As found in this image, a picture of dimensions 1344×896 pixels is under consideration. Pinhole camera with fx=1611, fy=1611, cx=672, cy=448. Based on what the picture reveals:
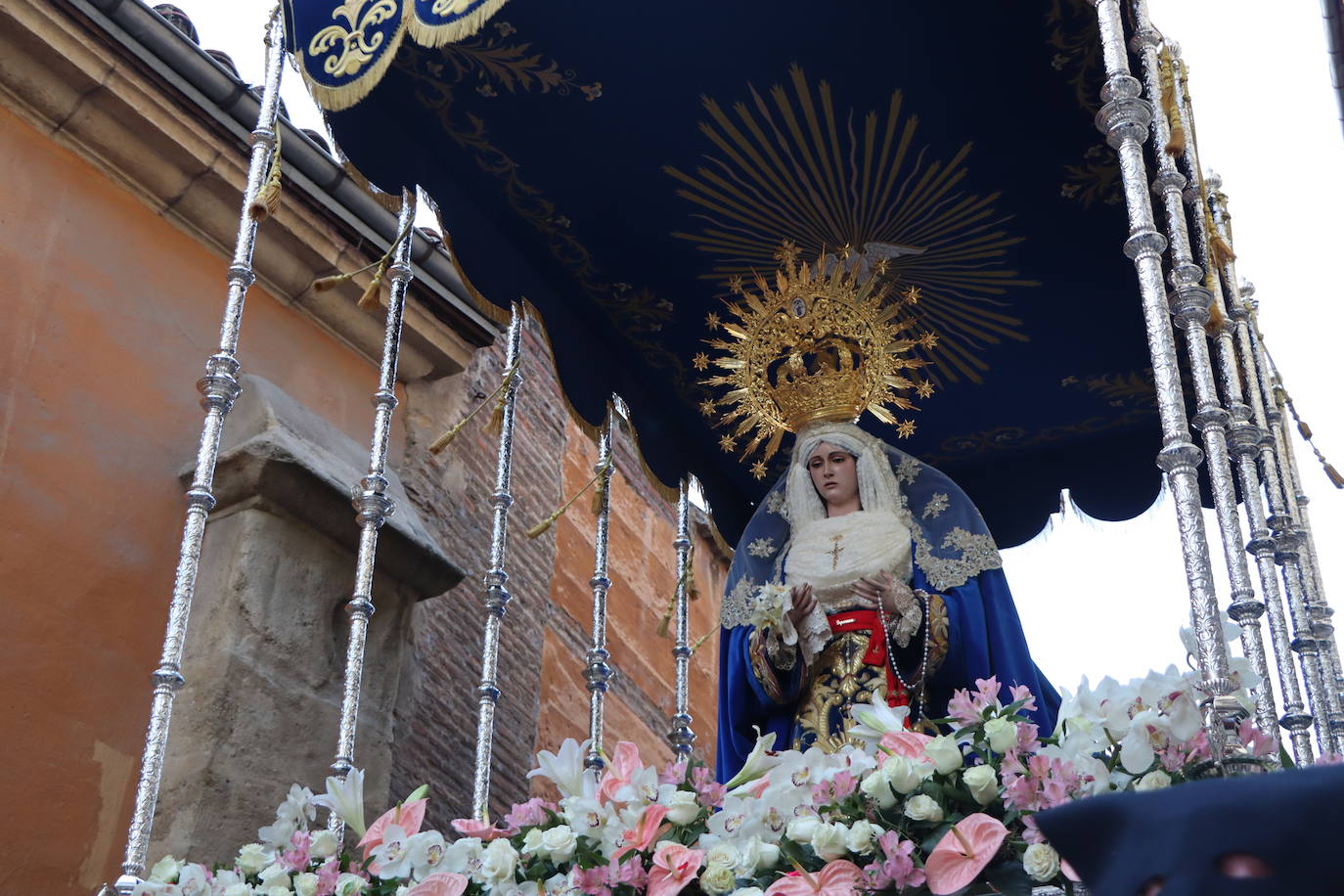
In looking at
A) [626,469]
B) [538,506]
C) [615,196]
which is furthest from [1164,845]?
[626,469]

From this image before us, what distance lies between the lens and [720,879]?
3174 mm

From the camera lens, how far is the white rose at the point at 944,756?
10.3 ft

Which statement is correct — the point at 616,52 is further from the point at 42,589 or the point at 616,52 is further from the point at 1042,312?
the point at 42,589

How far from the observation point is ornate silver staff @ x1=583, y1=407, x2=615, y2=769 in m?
5.23

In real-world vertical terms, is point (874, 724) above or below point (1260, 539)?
below

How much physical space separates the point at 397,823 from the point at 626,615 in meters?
4.70

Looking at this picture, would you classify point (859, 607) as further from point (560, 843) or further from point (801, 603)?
point (560, 843)

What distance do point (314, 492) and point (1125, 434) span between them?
3221 mm

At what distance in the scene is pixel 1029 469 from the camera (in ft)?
22.2

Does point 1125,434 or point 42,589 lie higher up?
point 1125,434

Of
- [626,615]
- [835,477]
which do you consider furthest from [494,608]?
[626,615]

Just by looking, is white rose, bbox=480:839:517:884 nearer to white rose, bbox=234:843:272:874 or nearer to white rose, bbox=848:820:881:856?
white rose, bbox=234:843:272:874

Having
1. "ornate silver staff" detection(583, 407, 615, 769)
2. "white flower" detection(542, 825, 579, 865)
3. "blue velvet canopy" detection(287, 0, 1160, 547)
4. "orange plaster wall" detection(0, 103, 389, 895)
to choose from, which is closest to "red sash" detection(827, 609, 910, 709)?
"ornate silver staff" detection(583, 407, 615, 769)

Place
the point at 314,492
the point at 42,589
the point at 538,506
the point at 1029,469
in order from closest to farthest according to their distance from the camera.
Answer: the point at 42,589 → the point at 314,492 → the point at 1029,469 → the point at 538,506
